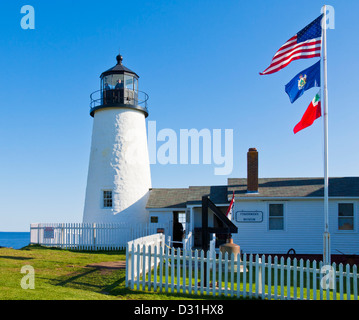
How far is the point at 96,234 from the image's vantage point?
22.2 metres

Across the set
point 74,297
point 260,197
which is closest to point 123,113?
point 260,197

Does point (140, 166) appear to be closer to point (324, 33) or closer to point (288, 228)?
point (288, 228)

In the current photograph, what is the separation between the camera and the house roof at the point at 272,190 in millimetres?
18609

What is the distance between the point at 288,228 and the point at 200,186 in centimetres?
743

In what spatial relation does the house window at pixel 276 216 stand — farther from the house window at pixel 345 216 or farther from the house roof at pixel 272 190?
the house window at pixel 345 216

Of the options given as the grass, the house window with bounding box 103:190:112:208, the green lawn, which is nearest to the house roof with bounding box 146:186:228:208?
the house window with bounding box 103:190:112:208

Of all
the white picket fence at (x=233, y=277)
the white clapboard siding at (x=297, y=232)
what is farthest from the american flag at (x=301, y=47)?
the white clapboard siding at (x=297, y=232)

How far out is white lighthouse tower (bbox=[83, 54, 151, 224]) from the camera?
2353cm

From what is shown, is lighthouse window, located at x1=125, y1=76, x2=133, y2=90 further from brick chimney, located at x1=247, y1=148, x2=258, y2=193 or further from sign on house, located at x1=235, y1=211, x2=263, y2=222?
sign on house, located at x1=235, y1=211, x2=263, y2=222

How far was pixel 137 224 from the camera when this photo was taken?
23641 mm

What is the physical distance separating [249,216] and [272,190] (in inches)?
69.4

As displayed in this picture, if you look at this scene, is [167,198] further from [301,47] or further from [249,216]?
[301,47]

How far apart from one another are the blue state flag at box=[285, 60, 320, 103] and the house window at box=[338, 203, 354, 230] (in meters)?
8.06

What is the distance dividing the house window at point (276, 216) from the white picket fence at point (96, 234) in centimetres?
615
